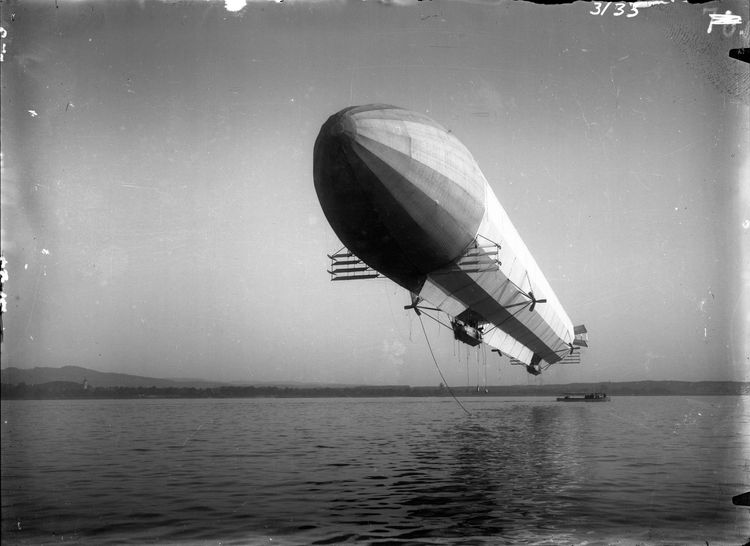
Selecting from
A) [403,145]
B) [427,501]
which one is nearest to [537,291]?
[403,145]

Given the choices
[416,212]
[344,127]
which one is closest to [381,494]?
[416,212]

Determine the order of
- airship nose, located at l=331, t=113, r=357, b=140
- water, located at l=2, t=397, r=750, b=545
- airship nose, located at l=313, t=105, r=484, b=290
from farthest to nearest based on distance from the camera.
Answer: airship nose, located at l=313, t=105, r=484, b=290
airship nose, located at l=331, t=113, r=357, b=140
water, located at l=2, t=397, r=750, b=545

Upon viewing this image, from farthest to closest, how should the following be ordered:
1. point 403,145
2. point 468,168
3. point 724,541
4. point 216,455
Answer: point 216,455
point 468,168
point 403,145
point 724,541

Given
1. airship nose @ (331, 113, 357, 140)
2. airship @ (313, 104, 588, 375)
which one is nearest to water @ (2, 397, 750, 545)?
airship @ (313, 104, 588, 375)

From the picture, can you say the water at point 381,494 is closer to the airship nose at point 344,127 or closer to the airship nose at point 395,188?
the airship nose at point 395,188

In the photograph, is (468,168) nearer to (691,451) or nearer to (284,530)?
(284,530)

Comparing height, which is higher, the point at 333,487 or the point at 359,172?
the point at 359,172

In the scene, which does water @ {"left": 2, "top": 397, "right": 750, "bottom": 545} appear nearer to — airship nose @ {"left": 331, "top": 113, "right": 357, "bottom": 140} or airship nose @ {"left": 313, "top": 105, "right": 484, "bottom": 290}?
Answer: airship nose @ {"left": 313, "top": 105, "right": 484, "bottom": 290}

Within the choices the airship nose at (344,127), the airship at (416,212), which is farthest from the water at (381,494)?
the airship nose at (344,127)
